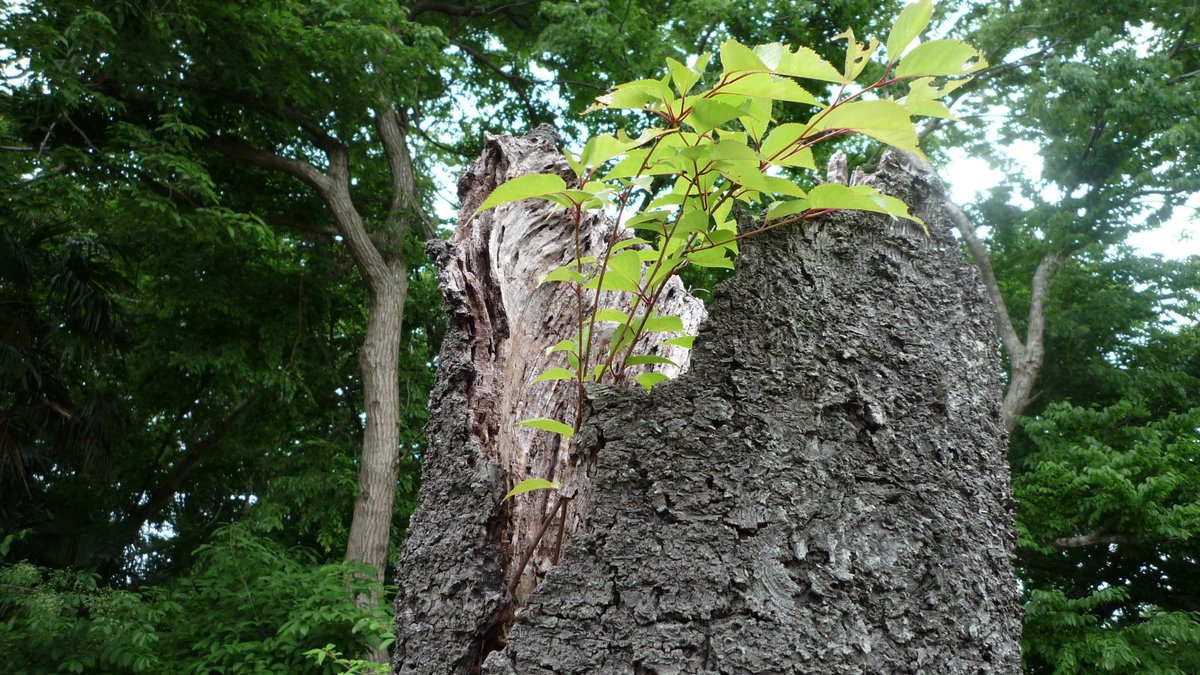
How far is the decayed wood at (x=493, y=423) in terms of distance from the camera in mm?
979

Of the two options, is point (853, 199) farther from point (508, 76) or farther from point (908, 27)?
point (508, 76)

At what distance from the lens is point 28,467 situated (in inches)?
283

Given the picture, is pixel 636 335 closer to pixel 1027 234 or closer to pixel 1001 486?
pixel 1001 486

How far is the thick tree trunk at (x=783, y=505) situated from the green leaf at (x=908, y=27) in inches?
9.4

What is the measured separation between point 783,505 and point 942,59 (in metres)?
0.51

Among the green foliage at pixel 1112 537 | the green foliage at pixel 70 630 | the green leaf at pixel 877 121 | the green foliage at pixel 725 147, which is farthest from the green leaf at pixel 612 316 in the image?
the green foliage at pixel 1112 537

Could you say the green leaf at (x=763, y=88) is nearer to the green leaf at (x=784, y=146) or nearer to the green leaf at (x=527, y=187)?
the green leaf at (x=784, y=146)

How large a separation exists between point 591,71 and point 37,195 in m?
5.43

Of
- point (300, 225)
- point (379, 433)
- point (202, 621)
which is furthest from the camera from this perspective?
point (300, 225)

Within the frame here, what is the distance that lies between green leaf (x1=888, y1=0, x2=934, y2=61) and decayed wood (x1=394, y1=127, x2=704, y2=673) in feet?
1.89

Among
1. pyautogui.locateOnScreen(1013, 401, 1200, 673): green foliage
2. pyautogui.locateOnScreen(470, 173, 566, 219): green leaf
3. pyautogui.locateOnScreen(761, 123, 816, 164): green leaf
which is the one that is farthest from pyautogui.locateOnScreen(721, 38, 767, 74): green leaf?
pyautogui.locateOnScreen(1013, 401, 1200, 673): green foliage

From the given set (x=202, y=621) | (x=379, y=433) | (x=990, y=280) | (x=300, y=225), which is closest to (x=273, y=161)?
(x=300, y=225)

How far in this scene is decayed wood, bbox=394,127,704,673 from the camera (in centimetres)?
98

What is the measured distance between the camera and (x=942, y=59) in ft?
2.69
